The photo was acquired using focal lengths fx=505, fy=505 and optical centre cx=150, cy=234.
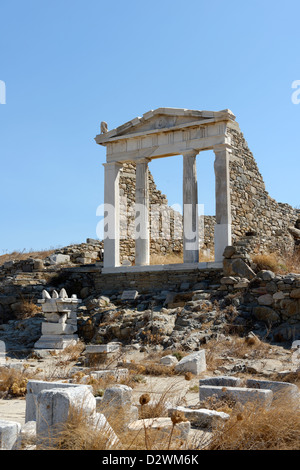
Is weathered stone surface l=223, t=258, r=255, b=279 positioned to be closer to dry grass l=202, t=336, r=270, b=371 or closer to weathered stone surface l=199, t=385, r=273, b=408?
dry grass l=202, t=336, r=270, b=371

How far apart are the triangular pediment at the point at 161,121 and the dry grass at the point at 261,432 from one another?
A: 459 inches

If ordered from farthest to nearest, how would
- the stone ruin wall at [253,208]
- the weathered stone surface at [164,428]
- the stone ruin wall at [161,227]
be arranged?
the stone ruin wall at [161,227] → the stone ruin wall at [253,208] → the weathered stone surface at [164,428]

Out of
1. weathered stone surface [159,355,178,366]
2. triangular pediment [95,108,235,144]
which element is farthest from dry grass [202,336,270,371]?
triangular pediment [95,108,235,144]

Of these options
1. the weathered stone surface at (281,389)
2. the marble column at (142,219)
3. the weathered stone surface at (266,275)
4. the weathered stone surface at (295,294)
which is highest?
the marble column at (142,219)

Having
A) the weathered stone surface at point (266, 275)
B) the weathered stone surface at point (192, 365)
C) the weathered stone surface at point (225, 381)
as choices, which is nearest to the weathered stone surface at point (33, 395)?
the weathered stone surface at point (225, 381)

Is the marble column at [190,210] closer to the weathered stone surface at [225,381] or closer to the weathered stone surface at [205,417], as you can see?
the weathered stone surface at [225,381]

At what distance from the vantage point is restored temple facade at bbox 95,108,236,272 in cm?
1518

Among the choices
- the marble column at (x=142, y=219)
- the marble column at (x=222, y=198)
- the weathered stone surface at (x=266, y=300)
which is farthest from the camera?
→ the marble column at (x=142, y=219)

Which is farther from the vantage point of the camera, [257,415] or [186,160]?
[186,160]

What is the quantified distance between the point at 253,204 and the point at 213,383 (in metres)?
11.9

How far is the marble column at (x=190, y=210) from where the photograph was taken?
1540cm
